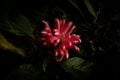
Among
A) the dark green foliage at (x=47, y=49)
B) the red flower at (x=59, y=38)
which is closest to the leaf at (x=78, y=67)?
the dark green foliage at (x=47, y=49)

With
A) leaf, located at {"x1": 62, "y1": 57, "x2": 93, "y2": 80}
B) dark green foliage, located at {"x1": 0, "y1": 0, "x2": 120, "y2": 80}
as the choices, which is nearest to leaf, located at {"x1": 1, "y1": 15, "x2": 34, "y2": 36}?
dark green foliage, located at {"x1": 0, "y1": 0, "x2": 120, "y2": 80}

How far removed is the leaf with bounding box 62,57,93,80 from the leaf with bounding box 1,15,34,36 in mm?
279

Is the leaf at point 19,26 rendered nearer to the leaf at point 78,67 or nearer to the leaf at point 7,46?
the leaf at point 7,46

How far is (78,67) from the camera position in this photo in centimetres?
172

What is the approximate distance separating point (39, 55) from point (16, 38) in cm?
16

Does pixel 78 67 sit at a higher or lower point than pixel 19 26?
lower

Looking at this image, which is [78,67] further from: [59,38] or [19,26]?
[19,26]

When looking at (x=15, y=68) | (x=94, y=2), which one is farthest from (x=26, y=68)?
(x=94, y=2)

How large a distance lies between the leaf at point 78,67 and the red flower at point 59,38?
0.39 feet

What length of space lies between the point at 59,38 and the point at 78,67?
0.27 meters

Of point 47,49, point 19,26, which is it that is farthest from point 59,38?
point 19,26

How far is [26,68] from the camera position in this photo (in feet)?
5.39

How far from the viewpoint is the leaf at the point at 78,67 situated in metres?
1.67

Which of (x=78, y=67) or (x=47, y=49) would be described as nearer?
(x=47, y=49)
